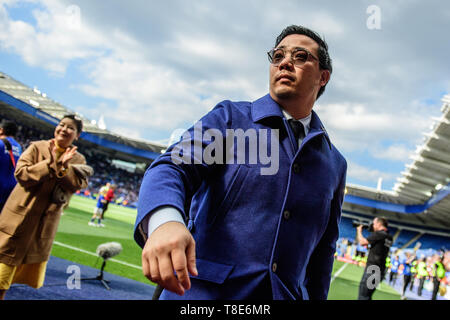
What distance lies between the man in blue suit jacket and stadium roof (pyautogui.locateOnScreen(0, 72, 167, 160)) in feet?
105

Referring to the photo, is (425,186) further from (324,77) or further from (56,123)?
(56,123)

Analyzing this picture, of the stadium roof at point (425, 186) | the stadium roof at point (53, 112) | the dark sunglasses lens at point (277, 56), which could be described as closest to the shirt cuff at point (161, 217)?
the dark sunglasses lens at point (277, 56)

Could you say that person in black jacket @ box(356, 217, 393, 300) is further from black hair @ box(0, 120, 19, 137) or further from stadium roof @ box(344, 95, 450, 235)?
stadium roof @ box(344, 95, 450, 235)

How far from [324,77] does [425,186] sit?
28.3 m

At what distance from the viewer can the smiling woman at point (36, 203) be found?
10.9 feet

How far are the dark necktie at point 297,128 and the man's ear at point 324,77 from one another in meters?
0.38

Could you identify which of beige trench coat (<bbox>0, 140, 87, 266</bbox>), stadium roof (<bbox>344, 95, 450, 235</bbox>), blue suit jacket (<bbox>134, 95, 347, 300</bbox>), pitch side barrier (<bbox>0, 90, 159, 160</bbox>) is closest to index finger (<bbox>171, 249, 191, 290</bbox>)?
blue suit jacket (<bbox>134, 95, 347, 300</bbox>)

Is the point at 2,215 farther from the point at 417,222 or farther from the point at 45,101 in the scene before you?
the point at 417,222

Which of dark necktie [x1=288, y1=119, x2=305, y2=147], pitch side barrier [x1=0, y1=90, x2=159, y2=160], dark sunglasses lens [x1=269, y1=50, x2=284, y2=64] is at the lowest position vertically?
dark necktie [x1=288, y1=119, x2=305, y2=147]

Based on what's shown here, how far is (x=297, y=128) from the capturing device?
1544mm

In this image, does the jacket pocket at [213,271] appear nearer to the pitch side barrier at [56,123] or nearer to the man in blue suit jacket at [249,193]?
the man in blue suit jacket at [249,193]

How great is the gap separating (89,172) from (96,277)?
9.52 feet

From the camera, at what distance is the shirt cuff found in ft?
2.98
